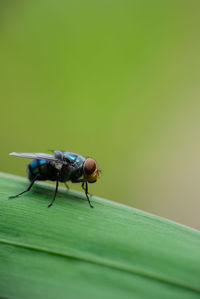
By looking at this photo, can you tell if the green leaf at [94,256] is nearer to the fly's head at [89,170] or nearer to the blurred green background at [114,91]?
the fly's head at [89,170]

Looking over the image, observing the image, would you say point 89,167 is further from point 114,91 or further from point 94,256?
point 114,91

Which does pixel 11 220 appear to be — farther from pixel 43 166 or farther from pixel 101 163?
pixel 101 163

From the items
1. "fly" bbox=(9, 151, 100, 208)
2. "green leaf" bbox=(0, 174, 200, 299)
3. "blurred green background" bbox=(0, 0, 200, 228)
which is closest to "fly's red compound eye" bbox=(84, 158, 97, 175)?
"fly" bbox=(9, 151, 100, 208)

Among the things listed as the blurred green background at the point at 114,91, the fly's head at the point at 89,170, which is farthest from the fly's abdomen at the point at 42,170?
the blurred green background at the point at 114,91

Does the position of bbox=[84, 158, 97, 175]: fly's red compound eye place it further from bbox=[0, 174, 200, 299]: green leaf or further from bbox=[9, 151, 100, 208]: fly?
bbox=[0, 174, 200, 299]: green leaf

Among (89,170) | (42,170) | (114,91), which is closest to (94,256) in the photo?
(89,170)

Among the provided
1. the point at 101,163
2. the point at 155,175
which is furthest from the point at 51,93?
the point at 155,175
